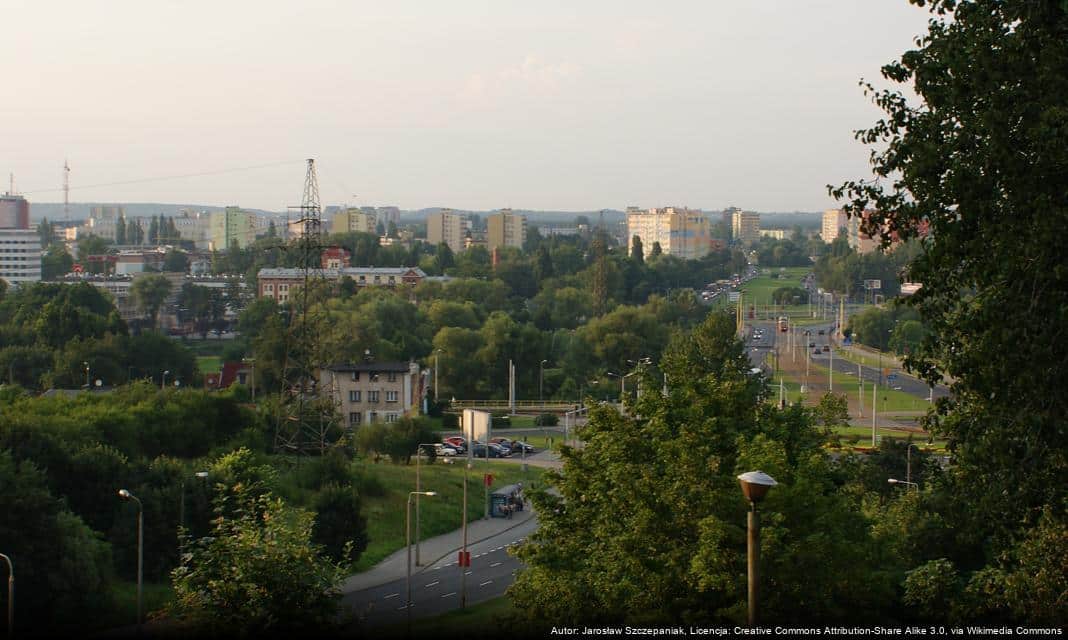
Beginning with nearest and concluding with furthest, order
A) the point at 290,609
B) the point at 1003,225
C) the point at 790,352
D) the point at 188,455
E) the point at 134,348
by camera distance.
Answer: the point at 1003,225, the point at 290,609, the point at 188,455, the point at 134,348, the point at 790,352

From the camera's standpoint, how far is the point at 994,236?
11906 mm

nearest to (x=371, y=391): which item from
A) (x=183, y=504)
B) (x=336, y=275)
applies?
(x=183, y=504)

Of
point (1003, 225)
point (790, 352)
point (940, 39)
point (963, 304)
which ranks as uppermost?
point (940, 39)

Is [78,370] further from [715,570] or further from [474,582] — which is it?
[715,570]

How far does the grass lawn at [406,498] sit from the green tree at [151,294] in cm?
6809

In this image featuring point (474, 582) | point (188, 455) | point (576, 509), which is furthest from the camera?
point (188, 455)

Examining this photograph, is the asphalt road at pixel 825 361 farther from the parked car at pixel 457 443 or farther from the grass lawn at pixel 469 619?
the grass lawn at pixel 469 619

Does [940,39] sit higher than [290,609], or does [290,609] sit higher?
[940,39]

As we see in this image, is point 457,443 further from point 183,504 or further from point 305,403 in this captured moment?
point 183,504

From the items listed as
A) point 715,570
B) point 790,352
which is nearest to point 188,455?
point 715,570

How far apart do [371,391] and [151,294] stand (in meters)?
57.3

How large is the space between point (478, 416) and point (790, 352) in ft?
175

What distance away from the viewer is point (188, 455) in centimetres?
3762

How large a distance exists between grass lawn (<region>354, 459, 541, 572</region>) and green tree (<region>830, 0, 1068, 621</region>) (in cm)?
1968
